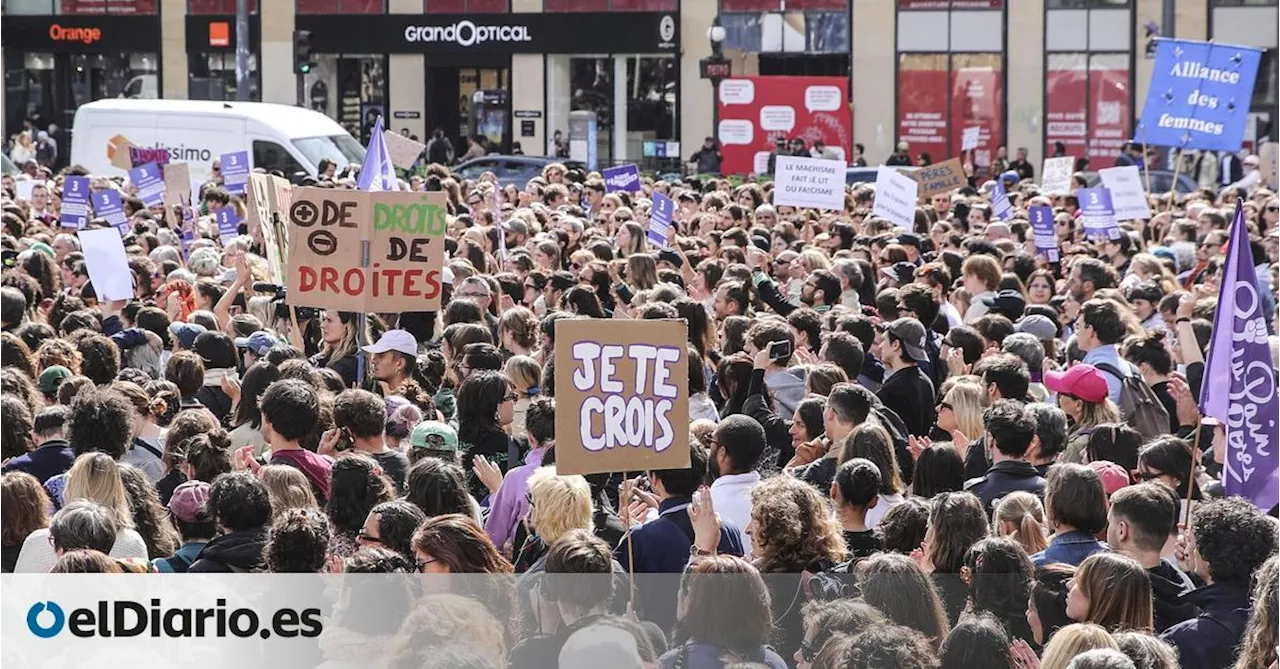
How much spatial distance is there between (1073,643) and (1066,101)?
37.4 meters

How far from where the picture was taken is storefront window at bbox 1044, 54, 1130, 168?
40562mm

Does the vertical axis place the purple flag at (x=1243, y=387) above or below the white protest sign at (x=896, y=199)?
below

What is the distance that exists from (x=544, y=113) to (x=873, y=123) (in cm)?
760

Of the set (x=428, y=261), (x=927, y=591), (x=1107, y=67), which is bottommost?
(x=927, y=591)

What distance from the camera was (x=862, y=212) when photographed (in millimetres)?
21344

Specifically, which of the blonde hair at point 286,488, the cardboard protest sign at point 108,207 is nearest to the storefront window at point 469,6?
the cardboard protest sign at point 108,207

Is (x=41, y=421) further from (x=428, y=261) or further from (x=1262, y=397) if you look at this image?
(x=1262, y=397)

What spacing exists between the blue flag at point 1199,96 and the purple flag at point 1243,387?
12584 mm

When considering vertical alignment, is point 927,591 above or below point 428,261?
below

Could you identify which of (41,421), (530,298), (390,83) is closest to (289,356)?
(41,421)

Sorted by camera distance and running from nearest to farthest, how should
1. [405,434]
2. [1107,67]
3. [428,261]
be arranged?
[405,434] < [428,261] < [1107,67]

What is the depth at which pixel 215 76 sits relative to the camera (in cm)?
4616

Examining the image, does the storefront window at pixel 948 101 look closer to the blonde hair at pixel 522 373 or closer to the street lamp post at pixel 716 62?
the street lamp post at pixel 716 62

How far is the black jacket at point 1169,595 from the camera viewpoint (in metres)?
6.12
